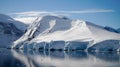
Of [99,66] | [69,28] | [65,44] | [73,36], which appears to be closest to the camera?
[99,66]

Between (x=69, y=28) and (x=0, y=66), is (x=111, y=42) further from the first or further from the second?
(x=0, y=66)

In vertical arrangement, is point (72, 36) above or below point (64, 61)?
above

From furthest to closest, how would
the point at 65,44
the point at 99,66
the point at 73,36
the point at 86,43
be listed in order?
the point at 73,36
the point at 65,44
the point at 86,43
the point at 99,66

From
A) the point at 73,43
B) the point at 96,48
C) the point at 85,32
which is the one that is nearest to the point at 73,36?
the point at 85,32

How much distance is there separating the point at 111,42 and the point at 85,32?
36836mm

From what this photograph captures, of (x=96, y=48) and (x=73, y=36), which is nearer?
(x=96, y=48)

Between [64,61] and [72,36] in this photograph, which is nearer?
[64,61]

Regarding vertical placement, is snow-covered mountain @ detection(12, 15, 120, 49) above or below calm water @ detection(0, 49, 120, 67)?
above

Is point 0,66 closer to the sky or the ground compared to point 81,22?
closer to the ground

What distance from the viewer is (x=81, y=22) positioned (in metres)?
185

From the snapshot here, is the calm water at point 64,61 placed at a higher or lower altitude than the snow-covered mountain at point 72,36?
lower

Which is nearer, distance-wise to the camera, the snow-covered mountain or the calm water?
the calm water

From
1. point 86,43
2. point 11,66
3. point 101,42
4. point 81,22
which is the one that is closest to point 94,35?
point 86,43

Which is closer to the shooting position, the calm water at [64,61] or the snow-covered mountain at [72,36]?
the calm water at [64,61]
